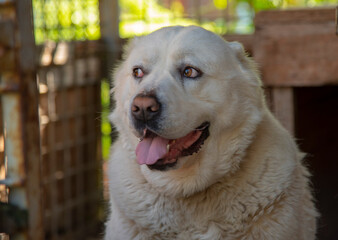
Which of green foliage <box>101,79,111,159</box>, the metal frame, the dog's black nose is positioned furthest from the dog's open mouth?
green foliage <box>101,79,111,159</box>

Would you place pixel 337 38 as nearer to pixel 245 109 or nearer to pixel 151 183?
pixel 245 109

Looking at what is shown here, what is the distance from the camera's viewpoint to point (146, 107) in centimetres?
251

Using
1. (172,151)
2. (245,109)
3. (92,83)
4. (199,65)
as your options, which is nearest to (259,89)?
(245,109)

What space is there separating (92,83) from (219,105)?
128 inches

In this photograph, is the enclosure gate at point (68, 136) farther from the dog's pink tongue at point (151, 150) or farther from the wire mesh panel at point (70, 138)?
the dog's pink tongue at point (151, 150)

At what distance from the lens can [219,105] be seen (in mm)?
2734

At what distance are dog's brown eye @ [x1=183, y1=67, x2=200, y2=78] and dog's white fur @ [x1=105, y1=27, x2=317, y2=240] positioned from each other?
28 mm

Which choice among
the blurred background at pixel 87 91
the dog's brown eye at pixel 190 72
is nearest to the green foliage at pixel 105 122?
the blurred background at pixel 87 91

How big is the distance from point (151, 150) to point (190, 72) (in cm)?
45

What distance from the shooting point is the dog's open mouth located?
8.64 ft

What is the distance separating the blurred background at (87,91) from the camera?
252cm

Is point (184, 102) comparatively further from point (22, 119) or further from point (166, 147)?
point (22, 119)

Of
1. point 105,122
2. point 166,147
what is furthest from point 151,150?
point 105,122

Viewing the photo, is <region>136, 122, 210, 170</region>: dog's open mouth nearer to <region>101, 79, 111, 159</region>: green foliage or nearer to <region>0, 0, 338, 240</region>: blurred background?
<region>0, 0, 338, 240</region>: blurred background
